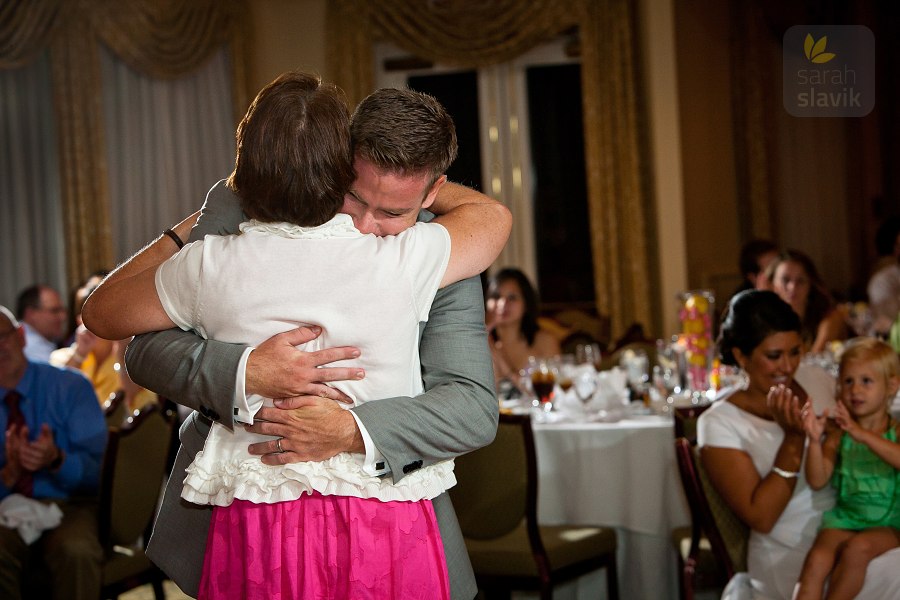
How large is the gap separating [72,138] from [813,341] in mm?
5283

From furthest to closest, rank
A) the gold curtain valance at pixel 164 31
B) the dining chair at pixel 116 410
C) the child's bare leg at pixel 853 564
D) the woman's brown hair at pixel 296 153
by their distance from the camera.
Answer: the gold curtain valance at pixel 164 31
the dining chair at pixel 116 410
the child's bare leg at pixel 853 564
the woman's brown hair at pixel 296 153

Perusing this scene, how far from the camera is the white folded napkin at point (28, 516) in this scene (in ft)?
11.6

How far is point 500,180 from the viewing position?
8695 millimetres

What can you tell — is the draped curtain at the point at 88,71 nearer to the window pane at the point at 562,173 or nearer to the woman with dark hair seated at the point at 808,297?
the window pane at the point at 562,173

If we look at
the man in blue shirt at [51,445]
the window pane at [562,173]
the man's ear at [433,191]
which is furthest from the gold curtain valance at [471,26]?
the man's ear at [433,191]

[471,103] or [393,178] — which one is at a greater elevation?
[471,103]

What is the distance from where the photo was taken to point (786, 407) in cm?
265

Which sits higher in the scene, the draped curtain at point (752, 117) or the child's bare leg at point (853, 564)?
the draped curtain at point (752, 117)

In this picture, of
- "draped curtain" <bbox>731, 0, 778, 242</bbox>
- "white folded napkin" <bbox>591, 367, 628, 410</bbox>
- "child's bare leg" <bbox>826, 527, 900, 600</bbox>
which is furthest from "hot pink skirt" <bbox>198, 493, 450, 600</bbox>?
"draped curtain" <bbox>731, 0, 778, 242</bbox>

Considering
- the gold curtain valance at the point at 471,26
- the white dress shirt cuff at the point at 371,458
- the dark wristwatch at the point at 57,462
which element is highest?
the gold curtain valance at the point at 471,26

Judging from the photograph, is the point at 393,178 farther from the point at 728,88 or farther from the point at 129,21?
the point at 728,88

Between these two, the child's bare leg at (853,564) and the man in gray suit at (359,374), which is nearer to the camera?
the man in gray suit at (359,374)

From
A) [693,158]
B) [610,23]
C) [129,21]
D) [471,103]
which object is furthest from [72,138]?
[693,158]

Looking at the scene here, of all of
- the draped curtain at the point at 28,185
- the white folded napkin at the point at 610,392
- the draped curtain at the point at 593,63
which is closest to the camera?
the white folded napkin at the point at 610,392
